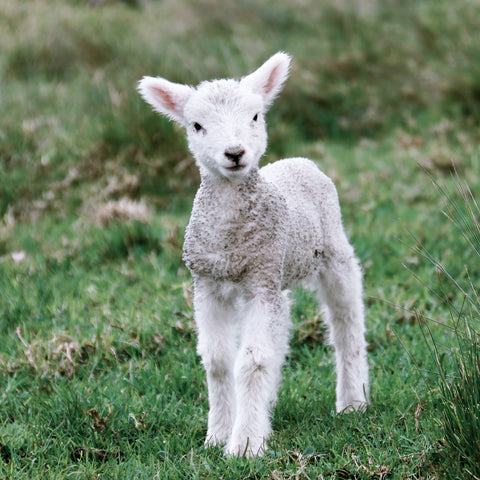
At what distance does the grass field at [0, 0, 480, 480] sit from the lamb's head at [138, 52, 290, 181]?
32.6 inches

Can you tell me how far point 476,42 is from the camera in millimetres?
11383

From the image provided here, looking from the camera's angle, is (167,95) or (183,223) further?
(183,223)

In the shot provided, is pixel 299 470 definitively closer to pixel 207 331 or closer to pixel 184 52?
pixel 207 331

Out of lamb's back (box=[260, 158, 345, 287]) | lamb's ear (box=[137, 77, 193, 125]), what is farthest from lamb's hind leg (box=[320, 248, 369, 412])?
lamb's ear (box=[137, 77, 193, 125])

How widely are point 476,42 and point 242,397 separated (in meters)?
9.23

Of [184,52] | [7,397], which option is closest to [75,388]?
[7,397]

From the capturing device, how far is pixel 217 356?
12.8 ft

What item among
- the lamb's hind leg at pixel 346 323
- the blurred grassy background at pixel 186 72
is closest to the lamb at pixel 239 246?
the lamb's hind leg at pixel 346 323

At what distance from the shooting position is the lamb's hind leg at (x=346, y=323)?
14.5 ft

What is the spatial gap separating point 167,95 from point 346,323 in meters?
1.71

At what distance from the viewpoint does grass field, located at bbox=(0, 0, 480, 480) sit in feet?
12.9

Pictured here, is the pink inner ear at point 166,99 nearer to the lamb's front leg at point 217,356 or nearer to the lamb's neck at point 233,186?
the lamb's neck at point 233,186

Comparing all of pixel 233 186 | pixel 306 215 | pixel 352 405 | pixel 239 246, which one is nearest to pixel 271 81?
pixel 233 186

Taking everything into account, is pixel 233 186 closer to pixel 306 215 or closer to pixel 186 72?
pixel 306 215
